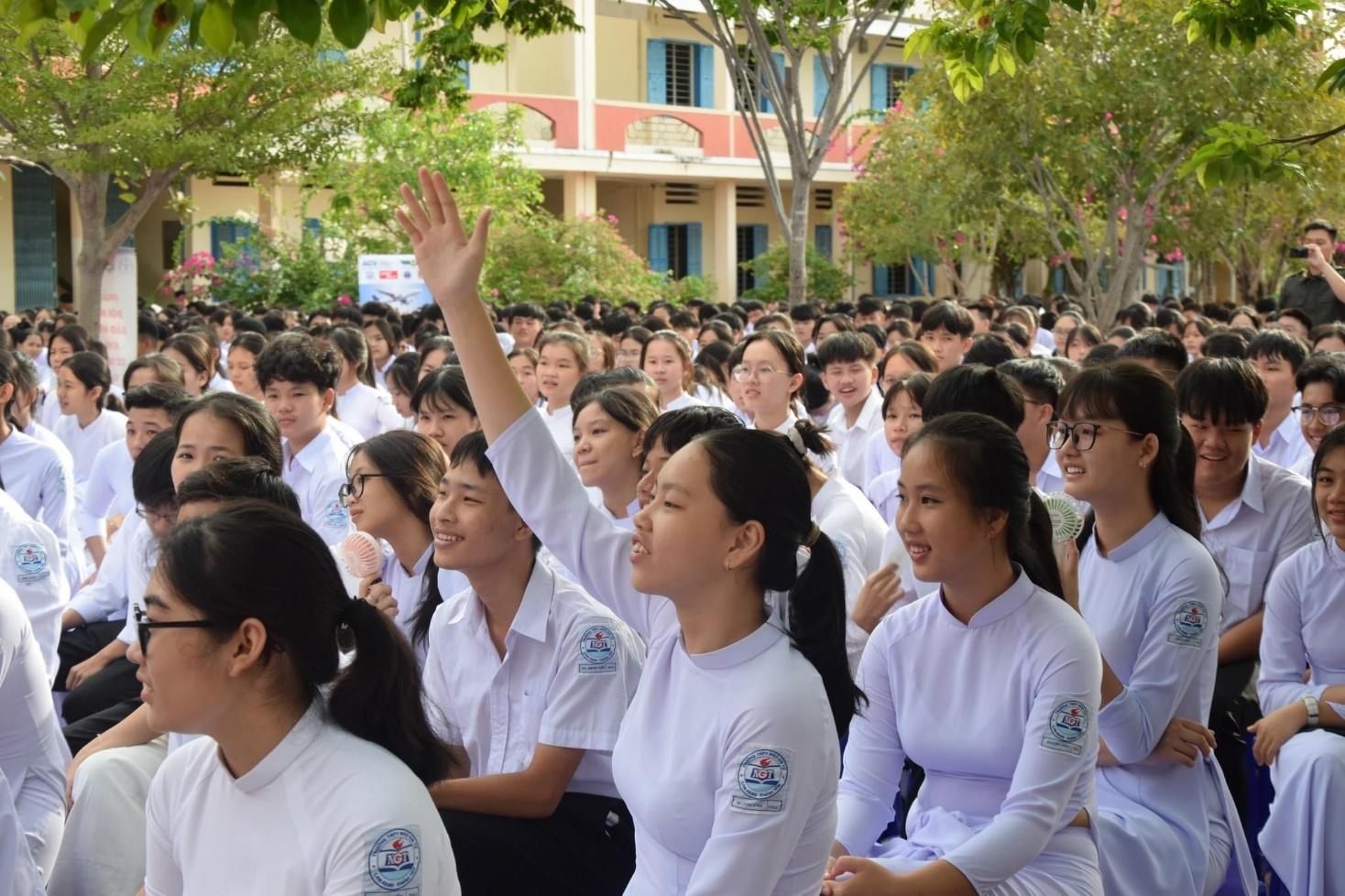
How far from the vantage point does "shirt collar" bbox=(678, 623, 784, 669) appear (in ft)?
8.64

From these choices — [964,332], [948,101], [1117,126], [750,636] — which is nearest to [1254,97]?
[1117,126]

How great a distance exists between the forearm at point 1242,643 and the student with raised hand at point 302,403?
328cm

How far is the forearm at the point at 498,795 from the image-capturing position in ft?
10.7

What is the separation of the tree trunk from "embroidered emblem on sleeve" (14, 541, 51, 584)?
9.29 metres

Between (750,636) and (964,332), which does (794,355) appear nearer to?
(964,332)

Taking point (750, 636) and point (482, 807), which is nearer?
point (750, 636)

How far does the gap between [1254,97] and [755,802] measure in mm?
12317

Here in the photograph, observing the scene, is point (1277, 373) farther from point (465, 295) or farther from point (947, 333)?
point (465, 295)

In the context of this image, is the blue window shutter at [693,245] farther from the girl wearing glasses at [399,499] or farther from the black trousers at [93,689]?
the girl wearing glasses at [399,499]

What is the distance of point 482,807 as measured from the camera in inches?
129

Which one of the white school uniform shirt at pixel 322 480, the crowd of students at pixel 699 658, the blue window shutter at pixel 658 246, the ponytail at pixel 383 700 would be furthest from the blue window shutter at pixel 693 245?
the ponytail at pixel 383 700

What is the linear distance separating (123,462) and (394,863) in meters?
Answer: 4.92

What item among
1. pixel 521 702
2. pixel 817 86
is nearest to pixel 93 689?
pixel 521 702

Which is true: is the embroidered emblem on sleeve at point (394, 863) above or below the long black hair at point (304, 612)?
below
